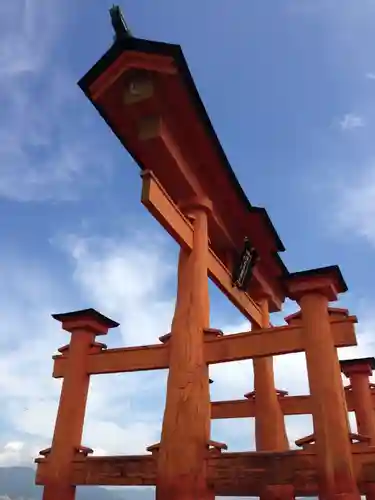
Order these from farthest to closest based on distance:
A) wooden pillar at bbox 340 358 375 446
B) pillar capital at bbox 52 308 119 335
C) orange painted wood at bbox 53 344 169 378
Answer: wooden pillar at bbox 340 358 375 446 < pillar capital at bbox 52 308 119 335 < orange painted wood at bbox 53 344 169 378

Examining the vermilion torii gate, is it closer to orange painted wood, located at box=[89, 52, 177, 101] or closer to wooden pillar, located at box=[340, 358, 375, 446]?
orange painted wood, located at box=[89, 52, 177, 101]

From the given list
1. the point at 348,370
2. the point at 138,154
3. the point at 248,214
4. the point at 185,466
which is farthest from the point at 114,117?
the point at 348,370

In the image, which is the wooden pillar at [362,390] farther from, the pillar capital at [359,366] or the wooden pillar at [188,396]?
the wooden pillar at [188,396]

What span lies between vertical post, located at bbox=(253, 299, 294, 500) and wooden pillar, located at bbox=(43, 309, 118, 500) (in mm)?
4484

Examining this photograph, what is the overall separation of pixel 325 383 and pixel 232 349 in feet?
6.23

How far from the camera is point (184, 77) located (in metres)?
9.25

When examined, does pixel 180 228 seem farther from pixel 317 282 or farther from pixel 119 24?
pixel 119 24

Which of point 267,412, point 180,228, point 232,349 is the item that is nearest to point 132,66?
point 180,228

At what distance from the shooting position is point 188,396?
880 cm

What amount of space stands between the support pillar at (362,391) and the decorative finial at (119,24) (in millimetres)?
10942

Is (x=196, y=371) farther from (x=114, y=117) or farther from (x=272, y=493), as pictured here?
(x=114, y=117)

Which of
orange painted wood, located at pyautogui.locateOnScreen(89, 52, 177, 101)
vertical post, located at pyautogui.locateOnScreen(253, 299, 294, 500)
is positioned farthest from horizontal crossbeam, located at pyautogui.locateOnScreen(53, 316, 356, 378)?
orange painted wood, located at pyautogui.locateOnScreen(89, 52, 177, 101)

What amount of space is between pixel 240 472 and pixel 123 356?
359 cm

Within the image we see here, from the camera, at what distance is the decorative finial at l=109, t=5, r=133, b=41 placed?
918cm
